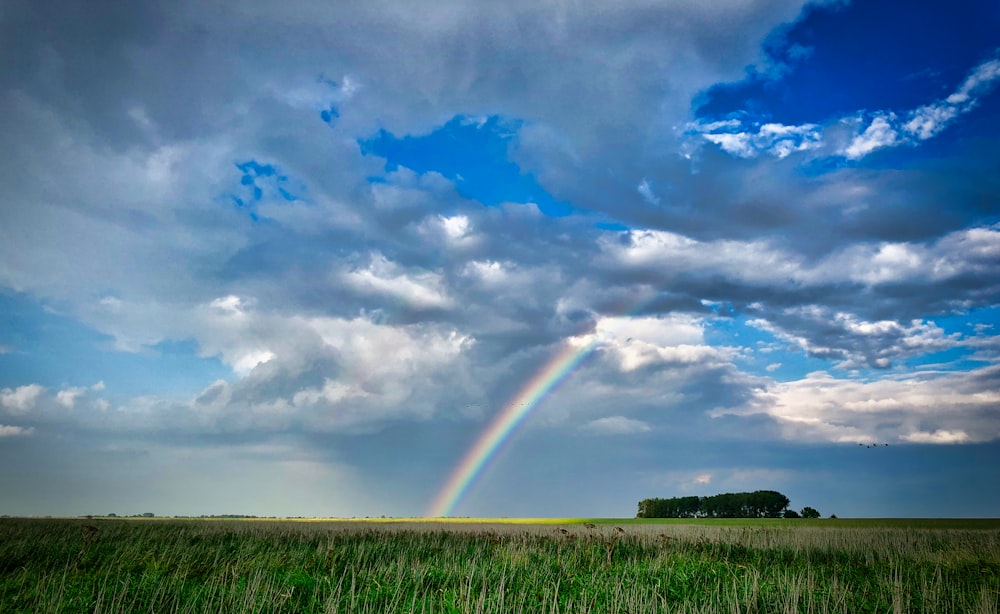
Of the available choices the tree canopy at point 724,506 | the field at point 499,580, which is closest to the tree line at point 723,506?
the tree canopy at point 724,506

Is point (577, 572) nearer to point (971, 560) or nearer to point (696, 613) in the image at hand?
point (696, 613)

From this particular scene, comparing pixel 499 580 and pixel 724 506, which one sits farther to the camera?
pixel 724 506

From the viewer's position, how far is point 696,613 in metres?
10.3

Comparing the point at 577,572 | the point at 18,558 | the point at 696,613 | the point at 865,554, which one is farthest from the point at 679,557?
the point at 18,558

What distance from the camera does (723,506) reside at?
117750mm

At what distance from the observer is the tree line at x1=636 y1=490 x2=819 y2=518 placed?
11344 cm

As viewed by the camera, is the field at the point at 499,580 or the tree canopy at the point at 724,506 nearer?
the field at the point at 499,580

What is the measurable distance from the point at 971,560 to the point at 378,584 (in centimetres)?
1935

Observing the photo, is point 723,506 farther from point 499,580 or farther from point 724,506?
point 499,580

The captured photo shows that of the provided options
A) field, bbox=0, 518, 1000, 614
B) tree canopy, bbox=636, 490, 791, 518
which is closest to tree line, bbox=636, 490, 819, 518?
tree canopy, bbox=636, 490, 791, 518

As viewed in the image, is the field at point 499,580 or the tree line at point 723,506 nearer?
the field at point 499,580

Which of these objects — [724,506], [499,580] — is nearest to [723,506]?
[724,506]

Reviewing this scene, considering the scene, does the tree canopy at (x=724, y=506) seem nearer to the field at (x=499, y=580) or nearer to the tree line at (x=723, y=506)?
the tree line at (x=723, y=506)

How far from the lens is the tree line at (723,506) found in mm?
113438
